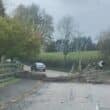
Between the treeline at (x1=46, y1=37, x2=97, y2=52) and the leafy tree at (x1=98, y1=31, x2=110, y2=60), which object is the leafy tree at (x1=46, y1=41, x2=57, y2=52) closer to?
the treeline at (x1=46, y1=37, x2=97, y2=52)

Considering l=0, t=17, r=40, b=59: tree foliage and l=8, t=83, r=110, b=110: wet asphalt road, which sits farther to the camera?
l=0, t=17, r=40, b=59: tree foliage

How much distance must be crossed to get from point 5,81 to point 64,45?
284ft

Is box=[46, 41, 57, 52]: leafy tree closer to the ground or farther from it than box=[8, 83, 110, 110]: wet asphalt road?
farther from it

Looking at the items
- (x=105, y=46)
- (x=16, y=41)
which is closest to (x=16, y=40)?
(x=16, y=41)

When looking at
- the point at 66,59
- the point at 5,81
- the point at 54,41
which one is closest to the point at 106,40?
the point at 66,59

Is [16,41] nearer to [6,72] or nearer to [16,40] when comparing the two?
[16,40]

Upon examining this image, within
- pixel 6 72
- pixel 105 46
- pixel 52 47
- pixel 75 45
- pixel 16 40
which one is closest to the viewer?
pixel 6 72

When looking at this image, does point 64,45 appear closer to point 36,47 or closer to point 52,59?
point 52,59

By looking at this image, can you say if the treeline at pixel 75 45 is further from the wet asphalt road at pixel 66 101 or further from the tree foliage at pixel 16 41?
the wet asphalt road at pixel 66 101

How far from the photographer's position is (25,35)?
54.4 meters

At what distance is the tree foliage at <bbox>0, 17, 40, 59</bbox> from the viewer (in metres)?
44.5

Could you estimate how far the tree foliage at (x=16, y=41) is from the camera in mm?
44500

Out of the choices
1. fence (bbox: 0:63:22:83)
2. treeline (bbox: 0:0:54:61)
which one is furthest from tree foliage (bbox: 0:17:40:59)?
fence (bbox: 0:63:22:83)

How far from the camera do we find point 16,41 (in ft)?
157
